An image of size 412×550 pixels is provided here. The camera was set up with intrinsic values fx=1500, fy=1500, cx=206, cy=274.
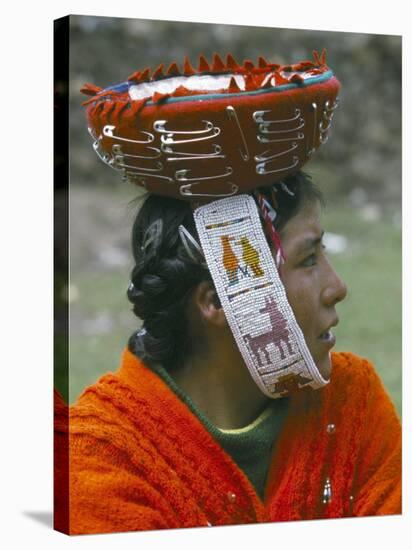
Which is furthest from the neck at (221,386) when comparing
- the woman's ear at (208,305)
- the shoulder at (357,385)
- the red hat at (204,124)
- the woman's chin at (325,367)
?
the red hat at (204,124)

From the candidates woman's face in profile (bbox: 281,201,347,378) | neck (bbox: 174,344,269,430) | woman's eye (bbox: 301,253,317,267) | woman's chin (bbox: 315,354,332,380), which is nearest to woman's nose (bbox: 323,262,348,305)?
woman's face in profile (bbox: 281,201,347,378)

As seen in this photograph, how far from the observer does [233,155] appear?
5777 mm

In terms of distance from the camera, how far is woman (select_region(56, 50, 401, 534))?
18.8 ft

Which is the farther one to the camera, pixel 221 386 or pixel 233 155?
pixel 221 386

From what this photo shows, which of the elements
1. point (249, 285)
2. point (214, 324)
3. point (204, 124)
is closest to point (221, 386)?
point (214, 324)

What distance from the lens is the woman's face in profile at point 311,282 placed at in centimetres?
598

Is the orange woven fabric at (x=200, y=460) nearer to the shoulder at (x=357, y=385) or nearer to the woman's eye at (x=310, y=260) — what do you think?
the shoulder at (x=357, y=385)

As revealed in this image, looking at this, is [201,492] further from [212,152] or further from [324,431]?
[212,152]

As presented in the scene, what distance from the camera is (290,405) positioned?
616 centimetres

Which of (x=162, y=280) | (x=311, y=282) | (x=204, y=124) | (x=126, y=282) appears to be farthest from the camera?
(x=311, y=282)

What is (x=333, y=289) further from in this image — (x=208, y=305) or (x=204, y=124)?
(x=204, y=124)

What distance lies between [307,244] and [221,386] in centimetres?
67

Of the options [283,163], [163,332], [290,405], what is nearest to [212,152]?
[283,163]

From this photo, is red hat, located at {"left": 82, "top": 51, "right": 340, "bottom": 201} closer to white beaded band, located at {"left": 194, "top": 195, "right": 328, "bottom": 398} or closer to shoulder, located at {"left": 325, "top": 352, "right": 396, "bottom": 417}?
white beaded band, located at {"left": 194, "top": 195, "right": 328, "bottom": 398}
